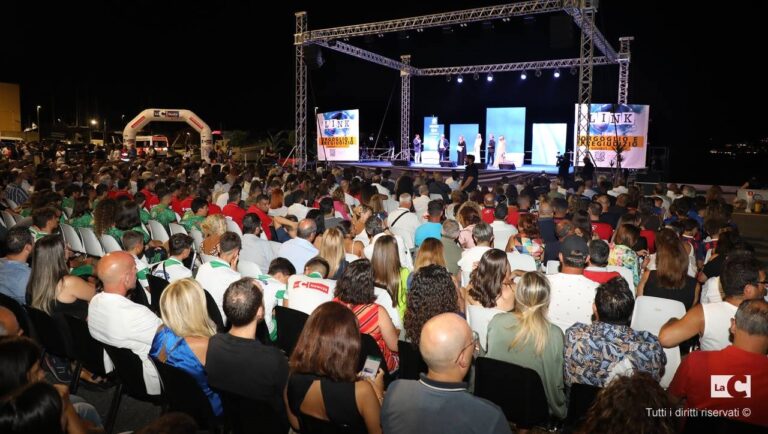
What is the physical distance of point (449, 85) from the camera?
83.0ft

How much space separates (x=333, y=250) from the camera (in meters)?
4.66

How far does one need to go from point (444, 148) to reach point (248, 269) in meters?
17.4

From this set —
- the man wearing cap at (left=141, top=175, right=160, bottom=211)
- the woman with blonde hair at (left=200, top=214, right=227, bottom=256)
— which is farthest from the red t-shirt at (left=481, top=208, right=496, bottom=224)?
the man wearing cap at (left=141, top=175, right=160, bottom=211)

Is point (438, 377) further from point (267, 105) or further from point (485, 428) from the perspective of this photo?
point (267, 105)

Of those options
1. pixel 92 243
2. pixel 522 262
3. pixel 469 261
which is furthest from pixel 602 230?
pixel 92 243

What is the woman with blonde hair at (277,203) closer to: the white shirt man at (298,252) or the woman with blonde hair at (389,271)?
the white shirt man at (298,252)

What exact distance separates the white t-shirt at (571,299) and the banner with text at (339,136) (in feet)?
50.2

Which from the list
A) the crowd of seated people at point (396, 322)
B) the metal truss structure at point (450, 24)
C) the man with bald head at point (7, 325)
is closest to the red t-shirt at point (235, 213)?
the crowd of seated people at point (396, 322)

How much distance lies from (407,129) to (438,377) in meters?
21.6

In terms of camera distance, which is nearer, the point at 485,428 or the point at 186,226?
the point at 485,428

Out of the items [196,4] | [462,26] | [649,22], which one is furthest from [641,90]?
[196,4]

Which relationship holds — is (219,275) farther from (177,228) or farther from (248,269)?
(177,228)

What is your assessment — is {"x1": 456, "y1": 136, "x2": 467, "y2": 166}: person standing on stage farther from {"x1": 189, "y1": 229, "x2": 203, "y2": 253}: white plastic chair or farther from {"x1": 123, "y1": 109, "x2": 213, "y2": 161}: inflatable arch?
{"x1": 189, "y1": 229, "x2": 203, "y2": 253}: white plastic chair

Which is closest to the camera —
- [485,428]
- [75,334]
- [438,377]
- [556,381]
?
[485,428]
